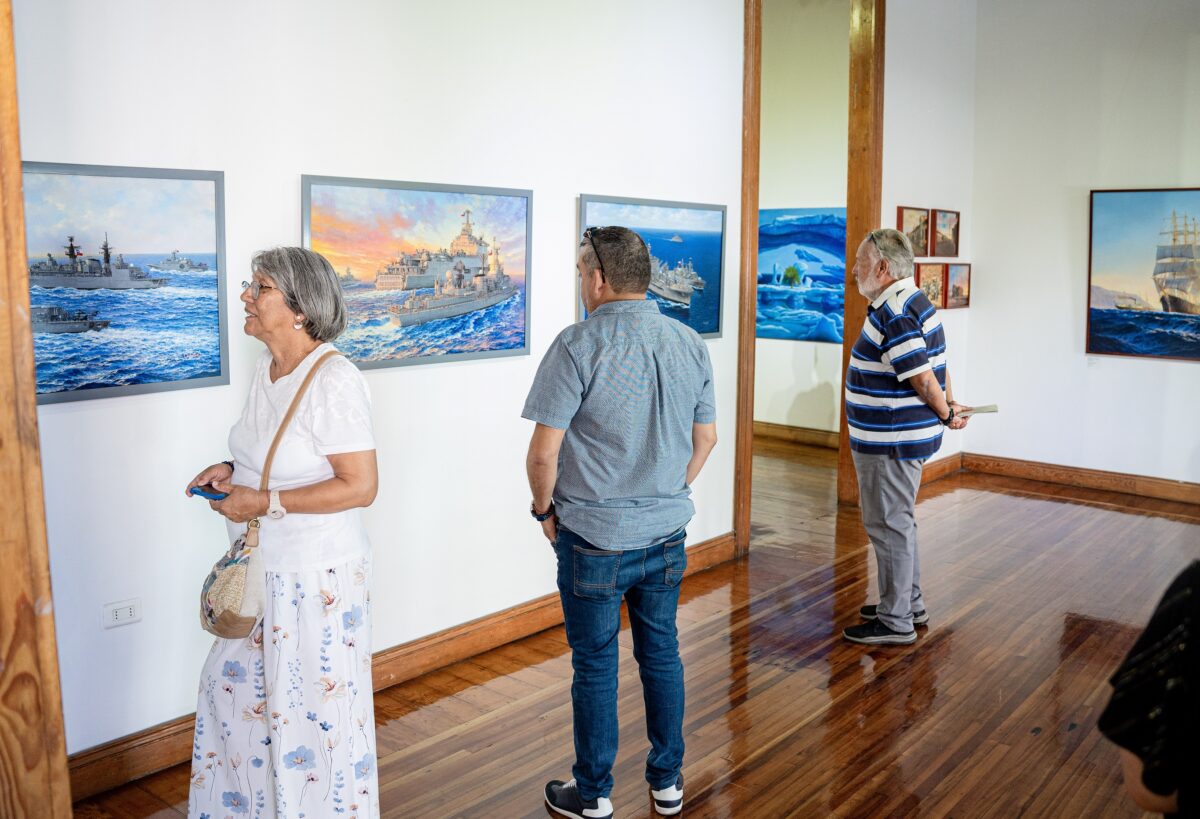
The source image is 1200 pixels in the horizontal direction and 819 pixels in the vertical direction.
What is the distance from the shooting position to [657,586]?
3094mm

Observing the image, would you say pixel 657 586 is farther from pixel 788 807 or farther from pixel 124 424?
pixel 124 424

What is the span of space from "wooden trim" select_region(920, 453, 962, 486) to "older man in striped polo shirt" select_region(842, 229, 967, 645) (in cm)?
361

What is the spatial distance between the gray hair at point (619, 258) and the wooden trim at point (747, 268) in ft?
10.2

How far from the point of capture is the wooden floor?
3.37m

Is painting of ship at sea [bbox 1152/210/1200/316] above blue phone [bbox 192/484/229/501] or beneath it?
above

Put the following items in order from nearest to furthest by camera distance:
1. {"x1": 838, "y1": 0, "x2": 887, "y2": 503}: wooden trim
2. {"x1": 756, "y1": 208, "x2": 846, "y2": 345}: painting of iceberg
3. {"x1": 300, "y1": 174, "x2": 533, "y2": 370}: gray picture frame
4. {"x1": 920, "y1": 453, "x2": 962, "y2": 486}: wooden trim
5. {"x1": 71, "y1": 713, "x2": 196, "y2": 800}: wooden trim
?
{"x1": 71, "y1": 713, "x2": 196, "y2": 800}: wooden trim, {"x1": 300, "y1": 174, "x2": 533, "y2": 370}: gray picture frame, {"x1": 838, "y1": 0, "x2": 887, "y2": 503}: wooden trim, {"x1": 920, "y1": 453, "x2": 962, "y2": 486}: wooden trim, {"x1": 756, "y1": 208, "x2": 846, "y2": 345}: painting of iceberg

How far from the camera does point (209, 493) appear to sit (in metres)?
2.68

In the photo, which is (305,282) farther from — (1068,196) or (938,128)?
(1068,196)

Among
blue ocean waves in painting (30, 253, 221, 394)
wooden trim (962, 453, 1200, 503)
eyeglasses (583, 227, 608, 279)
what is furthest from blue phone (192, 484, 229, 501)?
wooden trim (962, 453, 1200, 503)

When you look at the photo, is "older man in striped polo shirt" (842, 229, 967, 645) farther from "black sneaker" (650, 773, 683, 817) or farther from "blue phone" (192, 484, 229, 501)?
"blue phone" (192, 484, 229, 501)

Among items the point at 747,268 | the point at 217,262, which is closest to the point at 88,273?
the point at 217,262

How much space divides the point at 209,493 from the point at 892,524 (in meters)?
3.06

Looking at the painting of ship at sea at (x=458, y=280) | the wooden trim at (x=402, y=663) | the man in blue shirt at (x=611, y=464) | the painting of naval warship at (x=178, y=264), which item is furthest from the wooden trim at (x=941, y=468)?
the painting of naval warship at (x=178, y=264)

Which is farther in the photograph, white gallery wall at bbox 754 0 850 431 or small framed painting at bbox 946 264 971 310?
white gallery wall at bbox 754 0 850 431
